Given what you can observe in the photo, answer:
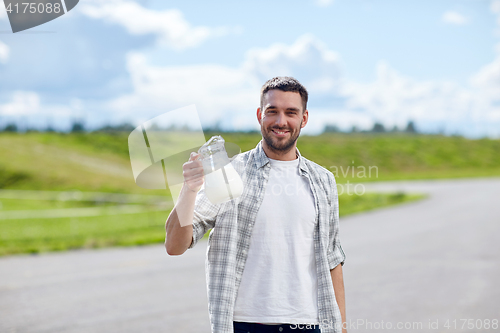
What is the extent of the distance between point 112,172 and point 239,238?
3966cm

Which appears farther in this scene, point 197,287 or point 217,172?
point 197,287

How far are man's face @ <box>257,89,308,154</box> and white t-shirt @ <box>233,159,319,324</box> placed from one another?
8.6 inches

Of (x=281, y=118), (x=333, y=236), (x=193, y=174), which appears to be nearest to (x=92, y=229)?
(x=333, y=236)

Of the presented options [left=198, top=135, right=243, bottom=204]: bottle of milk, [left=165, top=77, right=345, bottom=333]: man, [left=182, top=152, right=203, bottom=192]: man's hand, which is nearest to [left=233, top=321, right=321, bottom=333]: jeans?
[left=165, top=77, right=345, bottom=333]: man

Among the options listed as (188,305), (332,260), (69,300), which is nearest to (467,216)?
(188,305)

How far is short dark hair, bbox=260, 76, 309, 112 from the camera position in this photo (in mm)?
2242

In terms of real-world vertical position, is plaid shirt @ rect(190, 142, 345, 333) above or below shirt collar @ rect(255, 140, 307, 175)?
below

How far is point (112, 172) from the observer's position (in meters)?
40.2

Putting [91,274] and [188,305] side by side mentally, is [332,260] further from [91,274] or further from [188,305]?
[91,274]

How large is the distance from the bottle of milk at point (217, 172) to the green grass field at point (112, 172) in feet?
1.72

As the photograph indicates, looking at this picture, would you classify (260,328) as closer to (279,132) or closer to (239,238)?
(239,238)

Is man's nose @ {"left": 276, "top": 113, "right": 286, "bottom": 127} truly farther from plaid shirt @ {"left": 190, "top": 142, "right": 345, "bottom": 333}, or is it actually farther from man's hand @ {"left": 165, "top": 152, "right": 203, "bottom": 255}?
man's hand @ {"left": 165, "top": 152, "right": 203, "bottom": 255}

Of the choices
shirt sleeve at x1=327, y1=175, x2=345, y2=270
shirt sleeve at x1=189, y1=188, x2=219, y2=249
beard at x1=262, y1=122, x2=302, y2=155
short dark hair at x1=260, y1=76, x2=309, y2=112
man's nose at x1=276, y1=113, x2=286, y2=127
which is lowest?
shirt sleeve at x1=327, y1=175, x2=345, y2=270

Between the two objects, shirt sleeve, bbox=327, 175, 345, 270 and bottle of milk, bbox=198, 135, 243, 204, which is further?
shirt sleeve, bbox=327, 175, 345, 270
